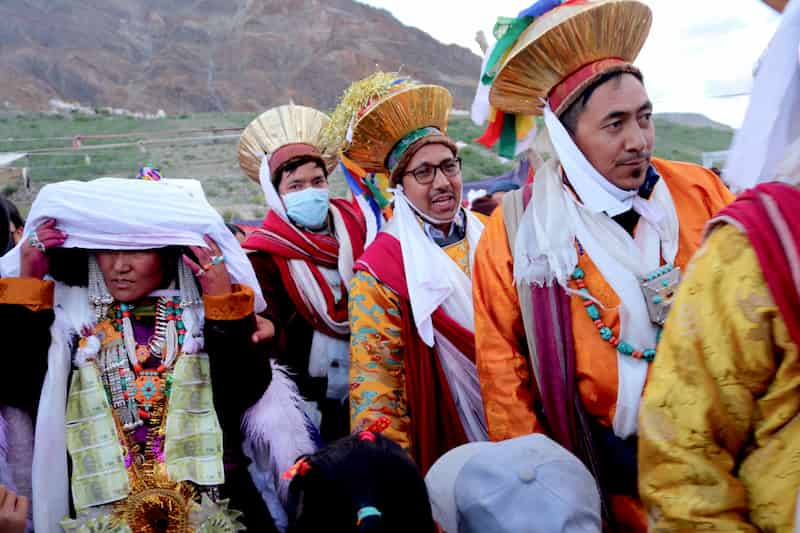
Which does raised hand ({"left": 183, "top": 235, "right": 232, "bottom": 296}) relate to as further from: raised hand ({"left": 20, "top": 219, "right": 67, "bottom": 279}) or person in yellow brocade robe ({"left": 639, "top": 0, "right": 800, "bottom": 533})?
person in yellow brocade robe ({"left": 639, "top": 0, "right": 800, "bottom": 533})

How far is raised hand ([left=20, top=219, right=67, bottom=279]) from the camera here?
2.39m

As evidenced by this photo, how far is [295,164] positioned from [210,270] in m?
1.76

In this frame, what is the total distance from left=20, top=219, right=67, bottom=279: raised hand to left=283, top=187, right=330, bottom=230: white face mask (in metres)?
1.74

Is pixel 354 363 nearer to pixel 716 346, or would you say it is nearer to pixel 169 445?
pixel 169 445

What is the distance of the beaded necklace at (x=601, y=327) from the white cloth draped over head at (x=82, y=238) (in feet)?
4.13

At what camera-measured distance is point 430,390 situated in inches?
119

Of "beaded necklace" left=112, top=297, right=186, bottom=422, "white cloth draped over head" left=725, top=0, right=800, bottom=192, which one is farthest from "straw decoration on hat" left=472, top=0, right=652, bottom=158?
"beaded necklace" left=112, top=297, right=186, bottom=422

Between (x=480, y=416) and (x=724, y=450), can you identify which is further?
(x=480, y=416)

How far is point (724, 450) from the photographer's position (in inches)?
51.8

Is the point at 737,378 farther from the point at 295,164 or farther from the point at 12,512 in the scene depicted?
the point at 295,164

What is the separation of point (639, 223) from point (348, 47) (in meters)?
83.2

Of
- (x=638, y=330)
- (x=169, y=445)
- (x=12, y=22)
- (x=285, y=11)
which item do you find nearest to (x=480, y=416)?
(x=638, y=330)

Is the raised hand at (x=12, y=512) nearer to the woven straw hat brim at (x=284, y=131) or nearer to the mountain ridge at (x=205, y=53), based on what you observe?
the woven straw hat brim at (x=284, y=131)

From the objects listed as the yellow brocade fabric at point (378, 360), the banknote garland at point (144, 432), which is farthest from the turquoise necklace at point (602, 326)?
the banknote garland at point (144, 432)
